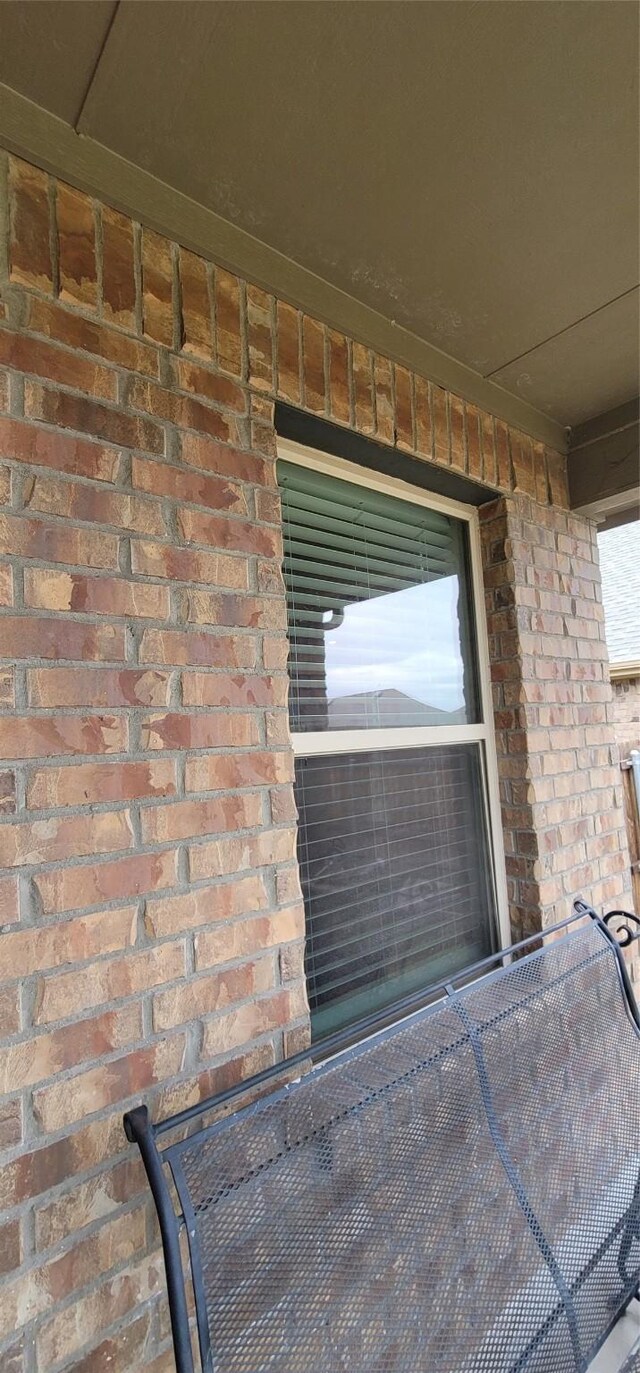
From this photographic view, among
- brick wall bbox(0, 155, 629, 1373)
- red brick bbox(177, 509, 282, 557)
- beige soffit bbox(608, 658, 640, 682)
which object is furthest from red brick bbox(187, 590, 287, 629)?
beige soffit bbox(608, 658, 640, 682)

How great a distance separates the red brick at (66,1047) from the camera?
890 mm

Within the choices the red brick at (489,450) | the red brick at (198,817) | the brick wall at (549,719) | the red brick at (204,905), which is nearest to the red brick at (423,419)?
the red brick at (489,450)

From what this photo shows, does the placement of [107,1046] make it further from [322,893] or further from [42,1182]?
[322,893]

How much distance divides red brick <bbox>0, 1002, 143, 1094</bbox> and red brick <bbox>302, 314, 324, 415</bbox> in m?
1.34

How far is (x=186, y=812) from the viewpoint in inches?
44.9

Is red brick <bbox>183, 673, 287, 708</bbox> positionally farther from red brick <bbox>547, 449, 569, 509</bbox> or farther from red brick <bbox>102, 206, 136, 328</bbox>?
red brick <bbox>547, 449, 569, 509</bbox>

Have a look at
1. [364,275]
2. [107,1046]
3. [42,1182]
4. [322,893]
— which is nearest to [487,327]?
[364,275]

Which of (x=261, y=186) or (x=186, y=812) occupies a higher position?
(x=261, y=186)

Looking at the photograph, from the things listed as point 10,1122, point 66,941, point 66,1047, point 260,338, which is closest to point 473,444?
point 260,338

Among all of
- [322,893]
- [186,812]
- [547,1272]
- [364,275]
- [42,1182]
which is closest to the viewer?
[42,1182]

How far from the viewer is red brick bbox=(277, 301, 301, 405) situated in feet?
4.66

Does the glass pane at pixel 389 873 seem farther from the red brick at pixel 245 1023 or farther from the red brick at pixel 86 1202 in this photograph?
the red brick at pixel 86 1202

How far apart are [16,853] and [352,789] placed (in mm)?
922

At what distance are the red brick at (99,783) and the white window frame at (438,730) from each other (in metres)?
0.47
